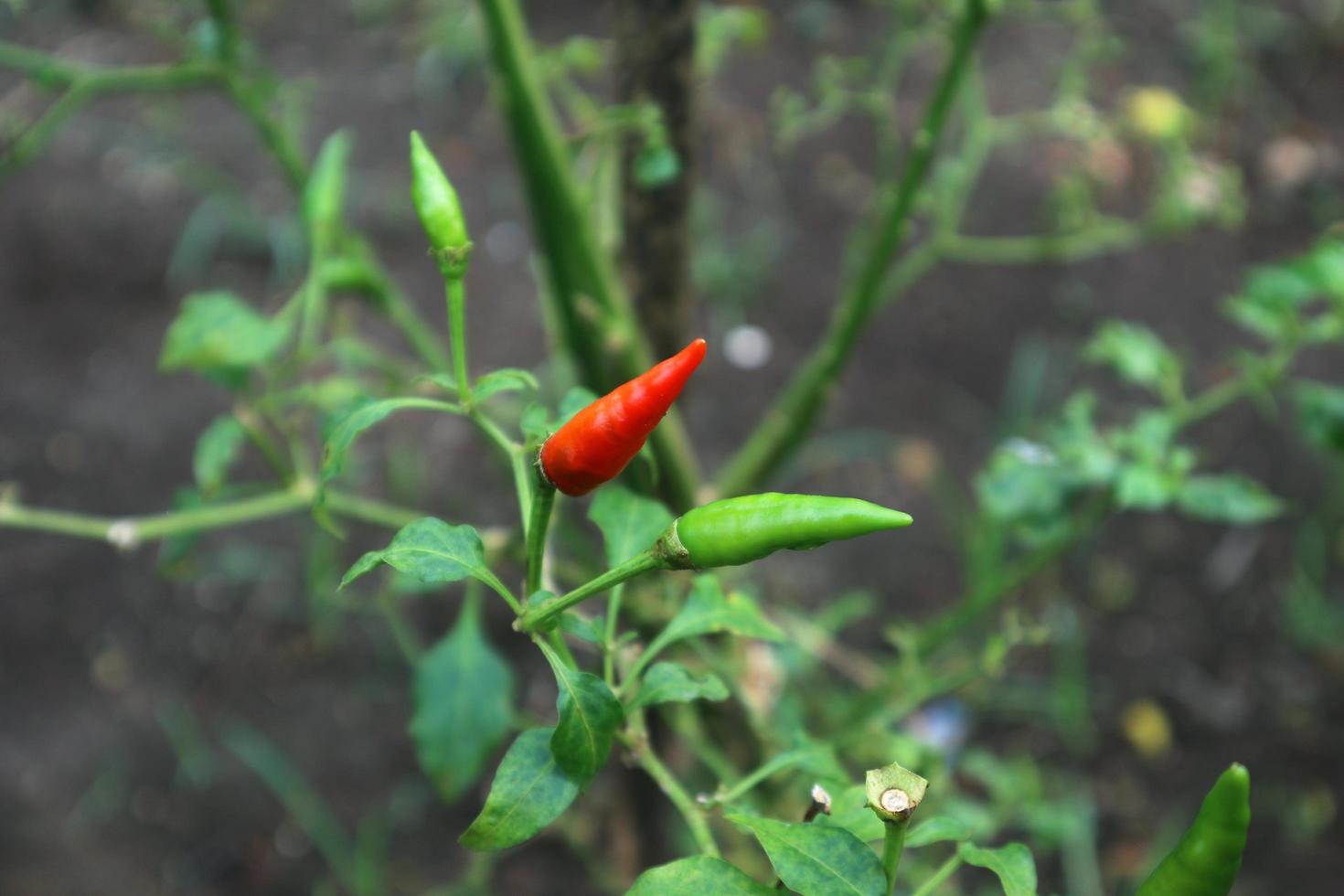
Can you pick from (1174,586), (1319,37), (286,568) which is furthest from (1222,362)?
(286,568)

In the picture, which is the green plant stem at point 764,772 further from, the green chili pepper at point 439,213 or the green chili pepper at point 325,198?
the green chili pepper at point 325,198

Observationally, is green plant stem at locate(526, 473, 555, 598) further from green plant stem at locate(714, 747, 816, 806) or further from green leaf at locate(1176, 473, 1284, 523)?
green leaf at locate(1176, 473, 1284, 523)

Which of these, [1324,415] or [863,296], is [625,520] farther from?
[1324,415]

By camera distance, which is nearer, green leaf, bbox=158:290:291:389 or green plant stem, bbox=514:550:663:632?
green plant stem, bbox=514:550:663:632

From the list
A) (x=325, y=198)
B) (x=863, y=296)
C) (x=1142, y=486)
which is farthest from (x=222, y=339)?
(x=1142, y=486)

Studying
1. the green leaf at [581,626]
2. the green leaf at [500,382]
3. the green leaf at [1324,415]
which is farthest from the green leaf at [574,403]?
the green leaf at [1324,415]

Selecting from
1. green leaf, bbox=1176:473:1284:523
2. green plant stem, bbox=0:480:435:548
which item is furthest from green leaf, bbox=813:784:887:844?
green leaf, bbox=1176:473:1284:523

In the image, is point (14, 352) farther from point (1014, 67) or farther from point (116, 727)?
point (1014, 67)
